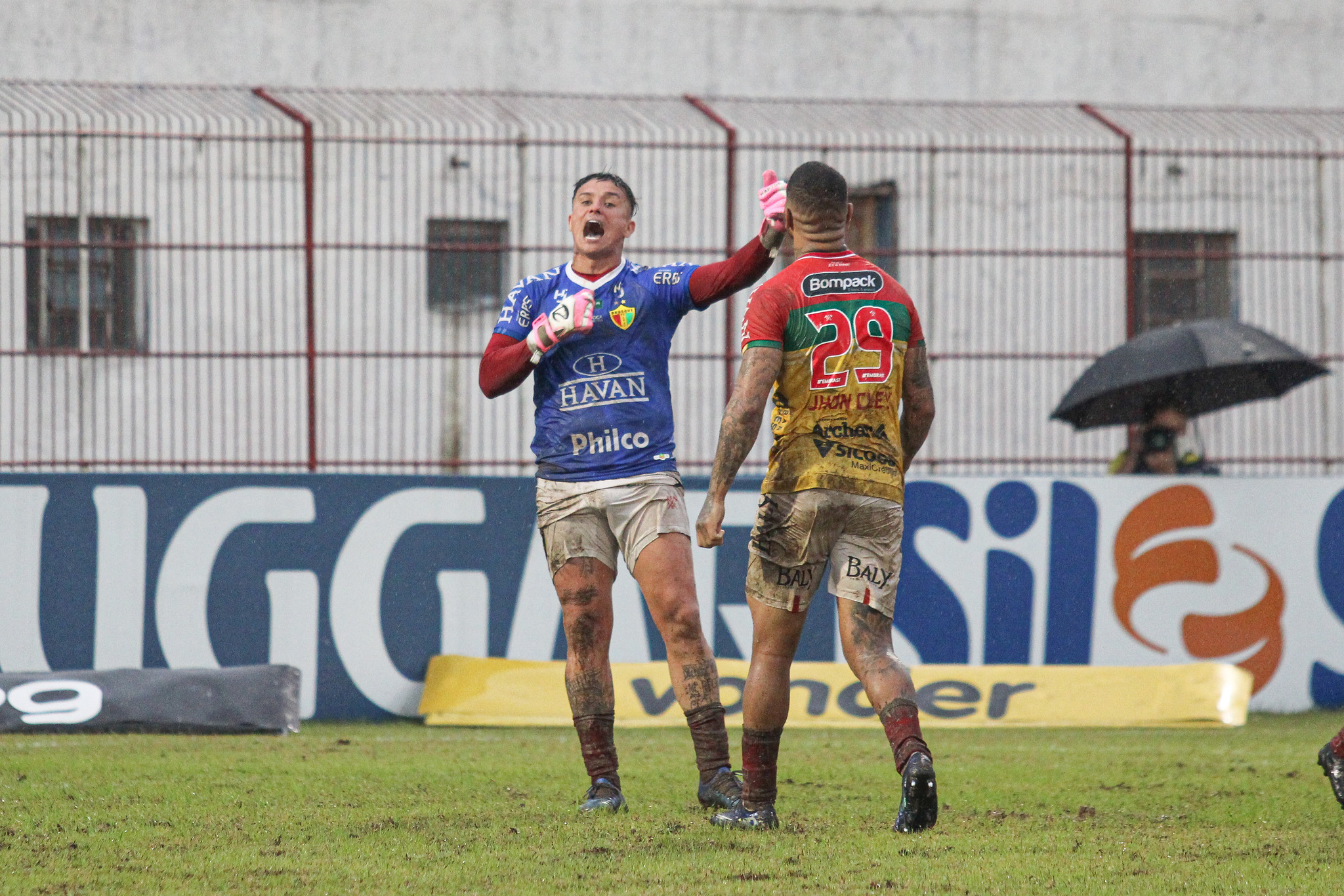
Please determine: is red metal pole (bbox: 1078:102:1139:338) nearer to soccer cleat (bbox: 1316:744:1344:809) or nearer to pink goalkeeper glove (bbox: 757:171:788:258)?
soccer cleat (bbox: 1316:744:1344:809)

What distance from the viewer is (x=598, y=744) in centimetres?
525

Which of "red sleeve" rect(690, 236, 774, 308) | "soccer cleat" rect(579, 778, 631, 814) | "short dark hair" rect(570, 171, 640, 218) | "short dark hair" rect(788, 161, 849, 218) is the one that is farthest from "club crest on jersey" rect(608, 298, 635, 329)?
"soccer cleat" rect(579, 778, 631, 814)

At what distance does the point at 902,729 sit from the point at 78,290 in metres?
7.66

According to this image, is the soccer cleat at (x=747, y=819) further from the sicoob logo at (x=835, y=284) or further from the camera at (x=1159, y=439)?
the camera at (x=1159, y=439)

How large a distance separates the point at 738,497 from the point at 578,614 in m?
Answer: 3.85

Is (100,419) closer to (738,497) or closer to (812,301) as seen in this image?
(738,497)

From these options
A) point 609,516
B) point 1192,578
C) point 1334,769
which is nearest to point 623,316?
point 609,516

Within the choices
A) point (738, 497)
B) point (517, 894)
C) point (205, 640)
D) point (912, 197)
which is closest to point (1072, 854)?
point (517, 894)

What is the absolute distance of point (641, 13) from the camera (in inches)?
719

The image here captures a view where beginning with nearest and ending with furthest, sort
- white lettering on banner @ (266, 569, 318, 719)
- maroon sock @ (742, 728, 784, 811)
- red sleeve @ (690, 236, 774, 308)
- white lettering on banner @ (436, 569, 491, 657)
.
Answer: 1. maroon sock @ (742, 728, 784, 811)
2. red sleeve @ (690, 236, 774, 308)
3. white lettering on banner @ (266, 569, 318, 719)
4. white lettering on banner @ (436, 569, 491, 657)

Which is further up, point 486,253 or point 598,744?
point 486,253

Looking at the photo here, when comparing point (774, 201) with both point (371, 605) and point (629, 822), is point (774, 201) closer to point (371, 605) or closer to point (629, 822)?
point (629, 822)

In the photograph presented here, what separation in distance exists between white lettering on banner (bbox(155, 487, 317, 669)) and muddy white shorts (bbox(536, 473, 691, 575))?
381cm

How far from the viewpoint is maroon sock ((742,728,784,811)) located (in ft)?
15.7
